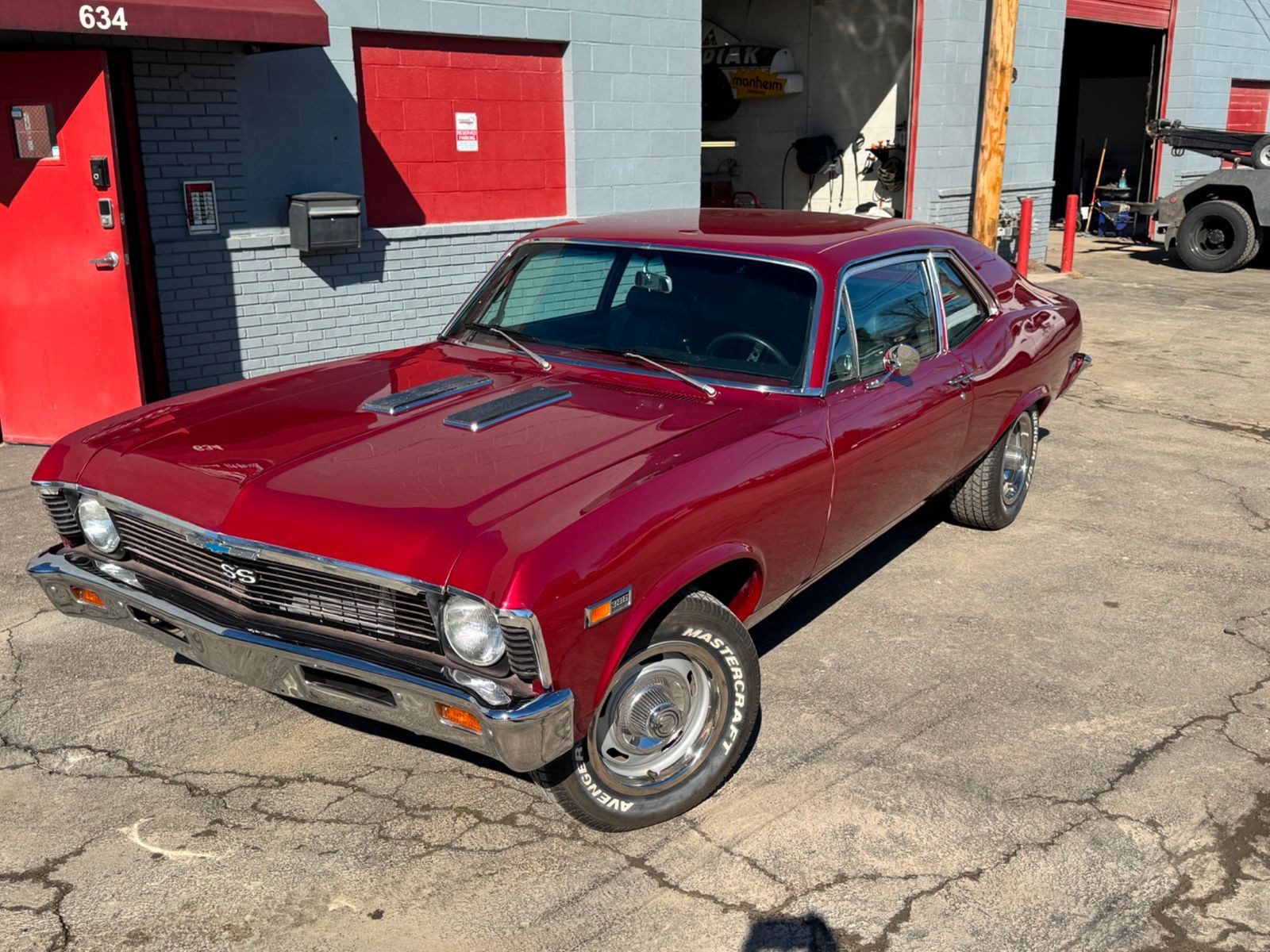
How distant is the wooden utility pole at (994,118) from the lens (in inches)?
551

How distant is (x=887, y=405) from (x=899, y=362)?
6.5 inches

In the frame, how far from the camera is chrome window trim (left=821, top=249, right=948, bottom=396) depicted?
4164mm

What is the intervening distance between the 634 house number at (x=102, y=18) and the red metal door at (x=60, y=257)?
0.79 ft

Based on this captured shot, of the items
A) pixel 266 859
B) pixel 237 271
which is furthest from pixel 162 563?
pixel 237 271

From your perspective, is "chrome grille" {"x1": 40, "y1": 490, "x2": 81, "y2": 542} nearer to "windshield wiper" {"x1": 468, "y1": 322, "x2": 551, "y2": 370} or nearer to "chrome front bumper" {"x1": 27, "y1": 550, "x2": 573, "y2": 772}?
"chrome front bumper" {"x1": 27, "y1": 550, "x2": 573, "y2": 772}

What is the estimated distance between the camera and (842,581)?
539 cm

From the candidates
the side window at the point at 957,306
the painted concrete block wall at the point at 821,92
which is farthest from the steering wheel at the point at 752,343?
the painted concrete block wall at the point at 821,92

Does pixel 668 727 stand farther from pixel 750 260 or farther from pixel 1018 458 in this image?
pixel 1018 458

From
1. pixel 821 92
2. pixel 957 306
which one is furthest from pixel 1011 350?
pixel 821 92

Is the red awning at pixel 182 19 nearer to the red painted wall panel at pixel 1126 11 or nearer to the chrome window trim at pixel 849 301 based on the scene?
the chrome window trim at pixel 849 301

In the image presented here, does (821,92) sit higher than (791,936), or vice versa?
(821,92)

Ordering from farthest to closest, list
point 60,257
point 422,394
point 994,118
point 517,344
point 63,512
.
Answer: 1. point 994,118
2. point 60,257
3. point 517,344
4. point 422,394
5. point 63,512

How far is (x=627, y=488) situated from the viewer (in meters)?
3.22

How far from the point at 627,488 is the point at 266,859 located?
4.70ft
